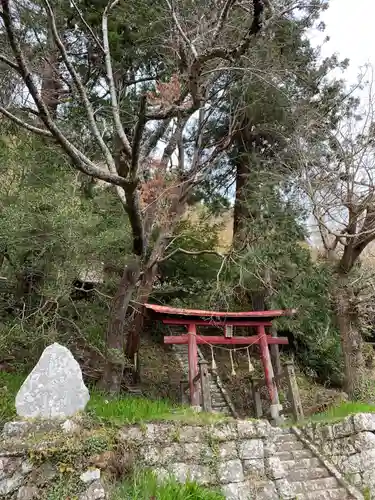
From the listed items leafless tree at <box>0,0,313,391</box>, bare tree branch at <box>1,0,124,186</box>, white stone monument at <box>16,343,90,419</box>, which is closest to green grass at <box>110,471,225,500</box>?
white stone monument at <box>16,343,90,419</box>

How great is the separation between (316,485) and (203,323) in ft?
12.5

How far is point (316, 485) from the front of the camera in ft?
22.9

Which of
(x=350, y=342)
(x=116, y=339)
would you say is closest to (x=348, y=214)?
(x=350, y=342)

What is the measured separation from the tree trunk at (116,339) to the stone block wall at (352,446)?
400cm

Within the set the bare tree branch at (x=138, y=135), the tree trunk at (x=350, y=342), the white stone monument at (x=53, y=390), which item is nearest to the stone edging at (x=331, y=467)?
the tree trunk at (x=350, y=342)

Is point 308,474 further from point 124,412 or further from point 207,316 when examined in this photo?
point 124,412

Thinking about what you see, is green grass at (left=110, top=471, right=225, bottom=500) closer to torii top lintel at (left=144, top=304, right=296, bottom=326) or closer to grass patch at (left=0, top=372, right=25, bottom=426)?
grass patch at (left=0, top=372, right=25, bottom=426)

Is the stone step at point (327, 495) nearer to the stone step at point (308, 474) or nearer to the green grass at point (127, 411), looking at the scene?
the stone step at point (308, 474)

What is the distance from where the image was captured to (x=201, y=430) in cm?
577

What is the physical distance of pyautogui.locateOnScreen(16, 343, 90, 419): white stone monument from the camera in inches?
187

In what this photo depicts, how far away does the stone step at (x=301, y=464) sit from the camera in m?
7.45

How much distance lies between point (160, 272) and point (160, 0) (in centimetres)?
733

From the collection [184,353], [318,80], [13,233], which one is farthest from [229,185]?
[13,233]

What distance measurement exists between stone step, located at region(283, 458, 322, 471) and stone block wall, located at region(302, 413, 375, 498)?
9.7 inches
